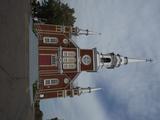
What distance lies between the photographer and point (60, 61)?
166 ft

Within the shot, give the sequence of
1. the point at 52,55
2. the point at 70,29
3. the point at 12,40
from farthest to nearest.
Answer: the point at 70,29 < the point at 52,55 < the point at 12,40

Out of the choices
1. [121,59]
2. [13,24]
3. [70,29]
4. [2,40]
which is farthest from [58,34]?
[2,40]

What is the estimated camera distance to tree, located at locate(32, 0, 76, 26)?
6138cm

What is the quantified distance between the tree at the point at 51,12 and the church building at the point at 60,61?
7.93 metres

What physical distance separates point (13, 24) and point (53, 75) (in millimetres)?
34310

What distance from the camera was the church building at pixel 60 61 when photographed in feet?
164

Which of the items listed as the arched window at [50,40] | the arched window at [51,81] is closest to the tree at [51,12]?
the arched window at [50,40]

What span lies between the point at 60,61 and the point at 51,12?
578 inches

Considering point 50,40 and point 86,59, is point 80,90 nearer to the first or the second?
point 86,59

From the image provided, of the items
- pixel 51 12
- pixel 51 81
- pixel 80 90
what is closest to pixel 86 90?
pixel 80 90

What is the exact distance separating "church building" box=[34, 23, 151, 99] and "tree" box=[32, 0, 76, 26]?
7926mm

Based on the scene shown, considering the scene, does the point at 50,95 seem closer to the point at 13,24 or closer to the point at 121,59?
the point at 121,59

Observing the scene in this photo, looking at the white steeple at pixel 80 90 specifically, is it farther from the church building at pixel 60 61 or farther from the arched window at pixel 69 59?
the arched window at pixel 69 59

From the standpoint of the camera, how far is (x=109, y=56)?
58.1m
